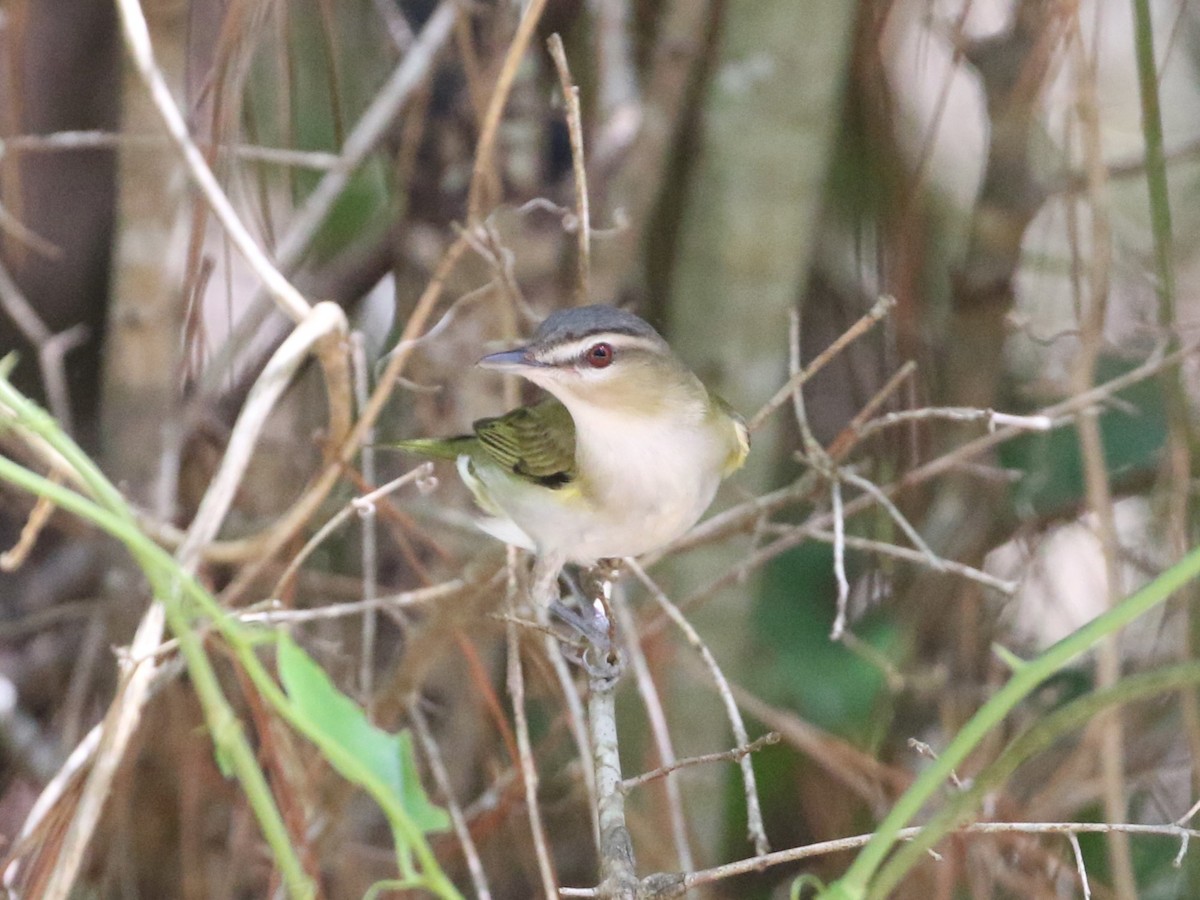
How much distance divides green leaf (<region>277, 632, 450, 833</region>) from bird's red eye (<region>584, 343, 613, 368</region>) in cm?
138

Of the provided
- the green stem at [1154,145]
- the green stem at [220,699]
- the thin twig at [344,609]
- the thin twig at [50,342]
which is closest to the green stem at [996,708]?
the green stem at [220,699]

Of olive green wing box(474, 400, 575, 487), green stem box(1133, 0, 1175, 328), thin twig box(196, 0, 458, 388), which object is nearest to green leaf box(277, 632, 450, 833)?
olive green wing box(474, 400, 575, 487)

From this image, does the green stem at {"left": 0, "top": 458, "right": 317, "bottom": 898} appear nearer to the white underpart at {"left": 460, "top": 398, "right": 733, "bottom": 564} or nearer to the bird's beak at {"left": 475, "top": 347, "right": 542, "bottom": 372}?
the bird's beak at {"left": 475, "top": 347, "right": 542, "bottom": 372}

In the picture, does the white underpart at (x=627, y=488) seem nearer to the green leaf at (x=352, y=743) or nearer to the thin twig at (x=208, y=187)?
the thin twig at (x=208, y=187)

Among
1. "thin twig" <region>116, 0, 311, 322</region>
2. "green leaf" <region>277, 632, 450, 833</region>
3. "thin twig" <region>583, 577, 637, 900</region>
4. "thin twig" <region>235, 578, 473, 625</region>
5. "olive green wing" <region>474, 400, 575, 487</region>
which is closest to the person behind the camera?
"green leaf" <region>277, 632, 450, 833</region>

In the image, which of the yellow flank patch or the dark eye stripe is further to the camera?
the yellow flank patch

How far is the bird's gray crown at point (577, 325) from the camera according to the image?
219 centimetres

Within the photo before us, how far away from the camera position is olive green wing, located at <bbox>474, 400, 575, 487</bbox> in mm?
2467

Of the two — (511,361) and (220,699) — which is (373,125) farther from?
(220,699)

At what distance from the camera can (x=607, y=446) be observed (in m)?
2.37

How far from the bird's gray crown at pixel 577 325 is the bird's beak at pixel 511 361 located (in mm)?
28

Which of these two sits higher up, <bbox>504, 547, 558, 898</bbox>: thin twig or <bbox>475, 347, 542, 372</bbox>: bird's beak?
<bbox>475, 347, 542, 372</bbox>: bird's beak

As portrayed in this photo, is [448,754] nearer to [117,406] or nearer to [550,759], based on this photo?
[550,759]

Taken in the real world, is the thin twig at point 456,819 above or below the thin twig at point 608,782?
below
